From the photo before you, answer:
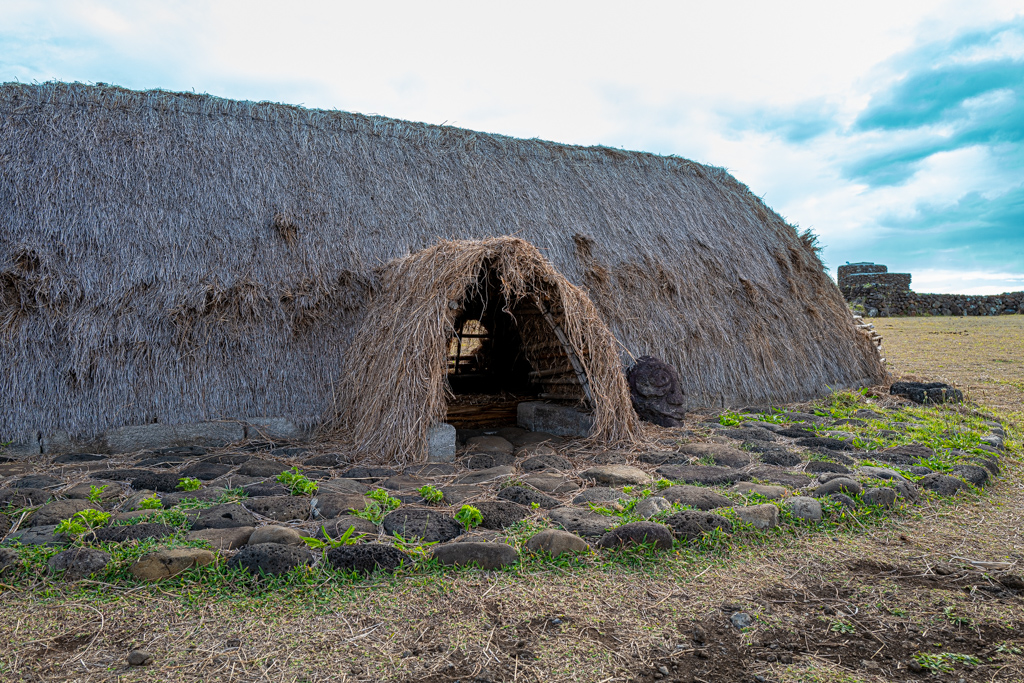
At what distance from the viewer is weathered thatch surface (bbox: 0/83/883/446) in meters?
5.90

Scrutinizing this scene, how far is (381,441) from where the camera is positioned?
17.1ft

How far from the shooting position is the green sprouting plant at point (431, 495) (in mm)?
4016

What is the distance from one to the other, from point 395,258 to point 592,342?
2755 millimetres

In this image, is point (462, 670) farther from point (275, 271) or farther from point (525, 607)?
point (275, 271)

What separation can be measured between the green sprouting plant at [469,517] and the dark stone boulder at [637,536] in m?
0.73

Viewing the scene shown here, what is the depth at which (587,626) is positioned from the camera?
262 cm

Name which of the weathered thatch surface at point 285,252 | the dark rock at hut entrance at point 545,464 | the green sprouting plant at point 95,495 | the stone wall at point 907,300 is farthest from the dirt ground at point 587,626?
the stone wall at point 907,300

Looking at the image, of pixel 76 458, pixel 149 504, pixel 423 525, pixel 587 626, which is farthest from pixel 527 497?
pixel 76 458

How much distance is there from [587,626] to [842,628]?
1.15 metres

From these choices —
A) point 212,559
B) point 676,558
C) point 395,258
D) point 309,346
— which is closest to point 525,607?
point 676,558

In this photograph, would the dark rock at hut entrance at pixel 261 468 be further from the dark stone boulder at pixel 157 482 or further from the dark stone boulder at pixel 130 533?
the dark stone boulder at pixel 130 533

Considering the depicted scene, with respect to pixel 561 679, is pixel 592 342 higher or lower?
higher

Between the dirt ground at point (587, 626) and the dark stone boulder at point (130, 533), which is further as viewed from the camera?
the dark stone boulder at point (130, 533)

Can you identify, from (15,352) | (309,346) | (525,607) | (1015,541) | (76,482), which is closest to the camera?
(525,607)
